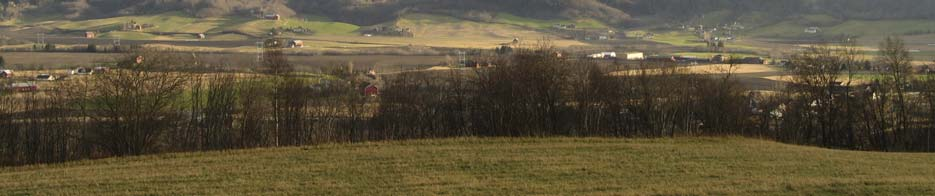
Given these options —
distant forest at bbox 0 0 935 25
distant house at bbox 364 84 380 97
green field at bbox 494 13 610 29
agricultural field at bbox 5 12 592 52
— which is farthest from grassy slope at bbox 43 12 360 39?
distant house at bbox 364 84 380 97

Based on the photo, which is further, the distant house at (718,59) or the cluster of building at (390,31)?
the cluster of building at (390,31)

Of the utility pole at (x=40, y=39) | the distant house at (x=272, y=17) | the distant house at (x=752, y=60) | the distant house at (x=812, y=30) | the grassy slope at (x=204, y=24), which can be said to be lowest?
the distant house at (x=752, y=60)

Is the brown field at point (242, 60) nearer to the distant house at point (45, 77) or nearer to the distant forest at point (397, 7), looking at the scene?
the distant house at point (45, 77)

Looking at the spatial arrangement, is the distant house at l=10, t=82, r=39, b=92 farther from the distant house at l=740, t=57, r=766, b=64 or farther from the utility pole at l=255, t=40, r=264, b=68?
the distant house at l=740, t=57, r=766, b=64

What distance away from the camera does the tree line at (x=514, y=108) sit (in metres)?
34.1

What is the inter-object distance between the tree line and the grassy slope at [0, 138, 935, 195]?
Answer: 5.40m

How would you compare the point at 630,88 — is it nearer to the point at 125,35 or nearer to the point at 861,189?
the point at 861,189

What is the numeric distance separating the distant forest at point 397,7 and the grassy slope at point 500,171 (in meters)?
111

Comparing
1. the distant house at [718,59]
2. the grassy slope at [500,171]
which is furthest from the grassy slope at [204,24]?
the grassy slope at [500,171]

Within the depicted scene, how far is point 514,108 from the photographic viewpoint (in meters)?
36.8

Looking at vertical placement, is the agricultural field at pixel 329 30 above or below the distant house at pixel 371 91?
above

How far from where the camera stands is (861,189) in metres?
20.1

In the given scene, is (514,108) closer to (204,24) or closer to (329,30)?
(329,30)

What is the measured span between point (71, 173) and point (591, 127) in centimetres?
1974
